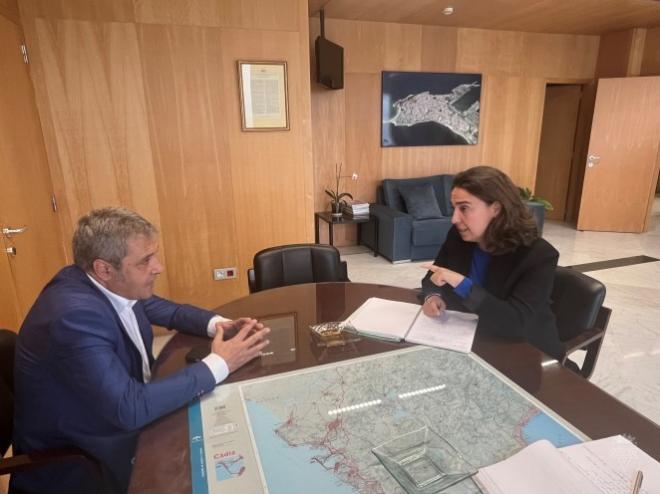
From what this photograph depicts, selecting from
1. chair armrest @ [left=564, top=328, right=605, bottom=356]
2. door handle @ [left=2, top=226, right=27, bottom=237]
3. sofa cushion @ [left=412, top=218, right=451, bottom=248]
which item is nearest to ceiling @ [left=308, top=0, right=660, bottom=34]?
sofa cushion @ [left=412, top=218, right=451, bottom=248]

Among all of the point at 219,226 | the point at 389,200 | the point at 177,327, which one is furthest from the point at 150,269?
the point at 389,200

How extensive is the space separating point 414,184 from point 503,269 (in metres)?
3.74

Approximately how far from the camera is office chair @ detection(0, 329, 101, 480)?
1.05m

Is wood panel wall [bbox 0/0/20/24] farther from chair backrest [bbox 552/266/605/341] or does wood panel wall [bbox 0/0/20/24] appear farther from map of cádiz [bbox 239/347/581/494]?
chair backrest [bbox 552/266/605/341]

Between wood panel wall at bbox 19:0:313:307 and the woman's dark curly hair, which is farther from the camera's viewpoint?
wood panel wall at bbox 19:0:313:307

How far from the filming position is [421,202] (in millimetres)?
4941

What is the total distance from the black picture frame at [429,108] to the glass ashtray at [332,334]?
13.7ft

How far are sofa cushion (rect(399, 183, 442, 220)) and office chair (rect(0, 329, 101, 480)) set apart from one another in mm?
4051

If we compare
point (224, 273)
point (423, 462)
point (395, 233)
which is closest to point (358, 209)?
point (395, 233)

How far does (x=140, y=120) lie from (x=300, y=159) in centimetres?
114

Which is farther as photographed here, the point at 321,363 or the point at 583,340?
the point at 583,340

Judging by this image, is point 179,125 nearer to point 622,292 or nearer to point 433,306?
point 433,306

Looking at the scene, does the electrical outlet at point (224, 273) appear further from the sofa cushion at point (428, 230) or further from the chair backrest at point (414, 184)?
the chair backrest at point (414, 184)

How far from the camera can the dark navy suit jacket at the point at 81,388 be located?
103 centimetres
